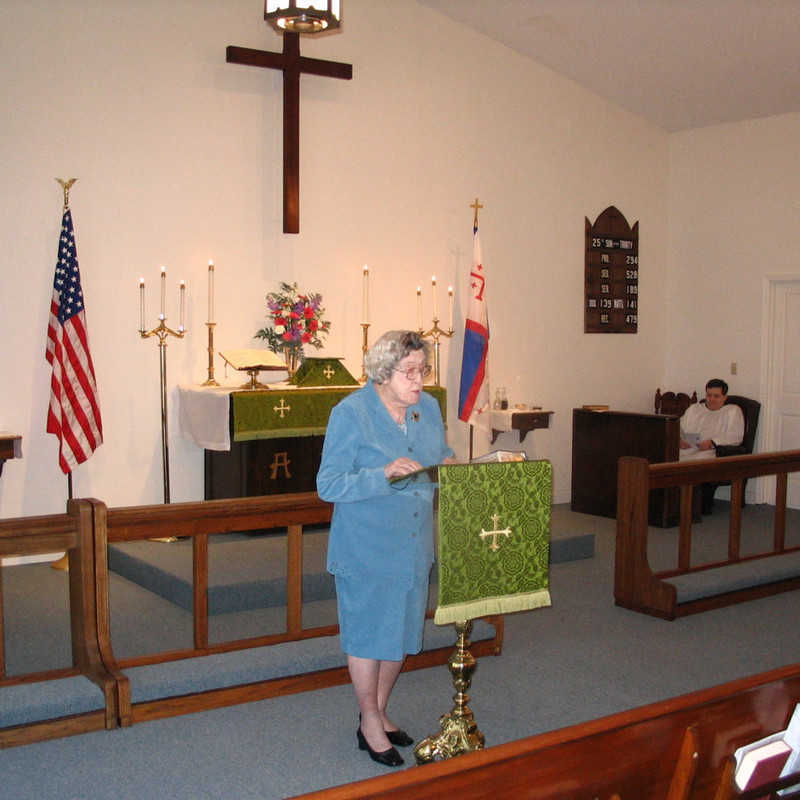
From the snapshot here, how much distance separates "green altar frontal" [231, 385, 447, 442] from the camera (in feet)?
19.9

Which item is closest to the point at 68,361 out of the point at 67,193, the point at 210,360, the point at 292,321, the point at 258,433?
the point at 210,360

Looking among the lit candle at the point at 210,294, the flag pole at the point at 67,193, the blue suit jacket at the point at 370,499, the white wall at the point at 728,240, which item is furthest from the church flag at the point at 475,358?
the blue suit jacket at the point at 370,499

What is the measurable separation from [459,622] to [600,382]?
19.4 feet

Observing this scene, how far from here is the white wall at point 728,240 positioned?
827 centimetres

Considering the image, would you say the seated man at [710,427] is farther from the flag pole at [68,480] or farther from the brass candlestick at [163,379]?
the flag pole at [68,480]

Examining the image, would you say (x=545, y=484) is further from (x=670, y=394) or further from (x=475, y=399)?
(x=670, y=394)

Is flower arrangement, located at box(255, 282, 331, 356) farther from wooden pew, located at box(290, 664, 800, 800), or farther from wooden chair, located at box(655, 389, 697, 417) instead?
wooden pew, located at box(290, 664, 800, 800)

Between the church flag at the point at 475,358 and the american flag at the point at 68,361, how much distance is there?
276cm

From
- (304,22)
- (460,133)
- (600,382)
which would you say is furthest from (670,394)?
(304,22)

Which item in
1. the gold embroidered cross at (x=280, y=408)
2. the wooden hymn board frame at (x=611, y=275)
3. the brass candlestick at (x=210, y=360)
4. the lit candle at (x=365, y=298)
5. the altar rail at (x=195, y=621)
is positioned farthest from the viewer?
the wooden hymn board frame at (x=611, y=275)

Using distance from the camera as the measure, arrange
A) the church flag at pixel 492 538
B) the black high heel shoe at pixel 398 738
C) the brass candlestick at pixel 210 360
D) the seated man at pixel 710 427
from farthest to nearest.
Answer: the seated man at pixel 710 427 < the brass candlestick at pixel 210 360 < the black high heel shoe at pixel 398 738 < the church flag at pixel 492 538

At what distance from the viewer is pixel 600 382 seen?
873 cm

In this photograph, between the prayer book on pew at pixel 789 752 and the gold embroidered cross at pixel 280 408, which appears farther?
the gold embroidered cross at pixel 280 408

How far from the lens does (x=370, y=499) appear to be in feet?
10.0
